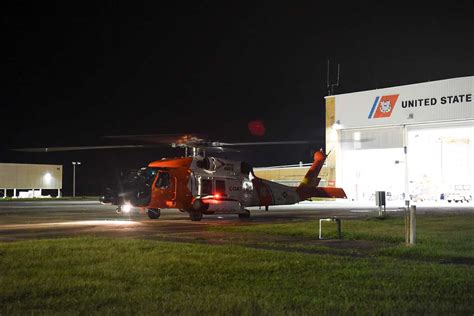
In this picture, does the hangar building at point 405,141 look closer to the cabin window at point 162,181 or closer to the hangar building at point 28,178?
the cabin window at point 162,181

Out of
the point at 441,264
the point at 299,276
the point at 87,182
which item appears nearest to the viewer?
the point at 299,276

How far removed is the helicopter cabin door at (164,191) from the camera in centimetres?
2475

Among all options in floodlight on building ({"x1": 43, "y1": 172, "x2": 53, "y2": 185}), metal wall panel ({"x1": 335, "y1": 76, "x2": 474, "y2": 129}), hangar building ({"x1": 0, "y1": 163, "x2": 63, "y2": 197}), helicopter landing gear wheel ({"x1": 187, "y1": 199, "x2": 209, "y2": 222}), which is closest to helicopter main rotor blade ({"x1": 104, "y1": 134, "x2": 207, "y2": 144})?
helicopter landing gear wheel ({"x1": 187, "y1": 199, "x2": 209, "y2": 222})

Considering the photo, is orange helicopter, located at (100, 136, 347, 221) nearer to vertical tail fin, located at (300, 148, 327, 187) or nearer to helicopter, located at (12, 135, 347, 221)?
A: helicopter, located at (12, 135, 347, 221)

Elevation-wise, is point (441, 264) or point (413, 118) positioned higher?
point (413, 118)

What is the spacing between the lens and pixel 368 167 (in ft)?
193

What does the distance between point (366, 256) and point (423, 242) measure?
3.51 metres

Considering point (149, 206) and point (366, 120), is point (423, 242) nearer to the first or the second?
point (149, 206)

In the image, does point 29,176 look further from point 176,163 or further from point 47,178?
point 176,163

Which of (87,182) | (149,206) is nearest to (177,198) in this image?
(149,206)

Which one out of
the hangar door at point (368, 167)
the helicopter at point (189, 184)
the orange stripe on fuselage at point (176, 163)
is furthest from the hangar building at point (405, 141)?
the orange stripe on fuselage at point (176, 163)

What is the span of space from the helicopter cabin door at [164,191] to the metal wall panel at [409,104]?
33.8 m

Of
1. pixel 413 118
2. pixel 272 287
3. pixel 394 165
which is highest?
pixel 413 118

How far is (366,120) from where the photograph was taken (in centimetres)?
5575
